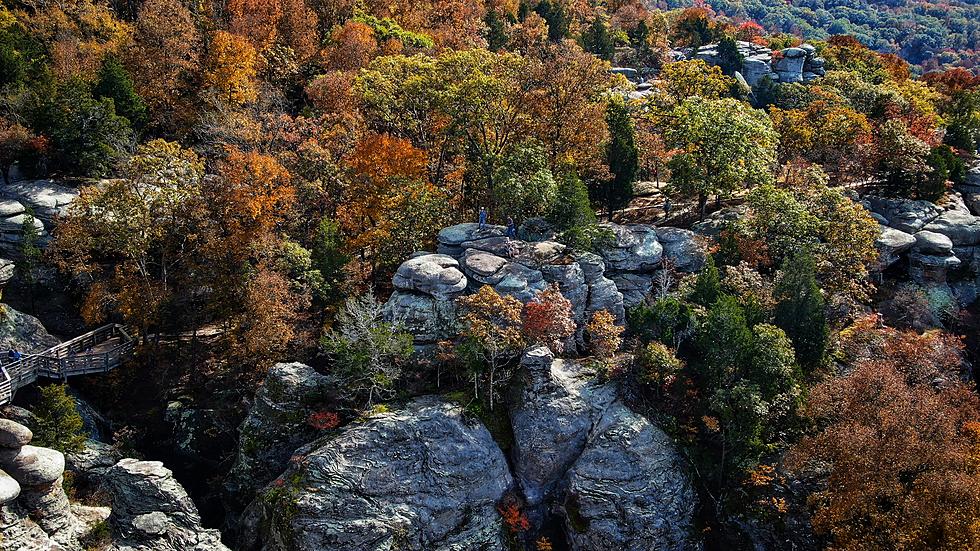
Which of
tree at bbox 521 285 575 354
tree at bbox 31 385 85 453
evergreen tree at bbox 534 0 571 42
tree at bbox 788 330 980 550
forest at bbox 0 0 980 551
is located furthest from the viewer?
evergreen tree at bbox 534 0 571 42

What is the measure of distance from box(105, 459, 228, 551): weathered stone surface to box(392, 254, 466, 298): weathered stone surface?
519 inches

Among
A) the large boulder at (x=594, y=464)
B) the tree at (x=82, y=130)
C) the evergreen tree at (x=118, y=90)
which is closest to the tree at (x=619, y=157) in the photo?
the large boulder at (x=594, y=464)

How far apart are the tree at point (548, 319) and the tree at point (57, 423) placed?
20457 millimetres

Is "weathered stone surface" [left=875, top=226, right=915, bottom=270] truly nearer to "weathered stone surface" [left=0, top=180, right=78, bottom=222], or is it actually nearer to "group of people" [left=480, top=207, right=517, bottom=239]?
"group of people" [left=480, top=207, right=517, bottom=239]

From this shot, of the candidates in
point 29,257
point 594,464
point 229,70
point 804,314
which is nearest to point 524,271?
point 594,464

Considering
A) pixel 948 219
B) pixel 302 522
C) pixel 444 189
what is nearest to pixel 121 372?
pixel 302 522

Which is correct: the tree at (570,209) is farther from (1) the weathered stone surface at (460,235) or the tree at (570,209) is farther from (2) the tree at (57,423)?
(2) the tree at (57,423)

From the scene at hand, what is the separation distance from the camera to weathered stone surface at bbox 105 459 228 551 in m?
27.6

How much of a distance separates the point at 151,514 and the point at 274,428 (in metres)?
5.99

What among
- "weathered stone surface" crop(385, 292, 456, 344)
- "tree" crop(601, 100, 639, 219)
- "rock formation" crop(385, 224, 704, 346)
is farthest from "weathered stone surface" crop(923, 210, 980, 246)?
"weathered stone surface" crop(385, 292, 456, 344)

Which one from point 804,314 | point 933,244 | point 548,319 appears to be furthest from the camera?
point 933,244

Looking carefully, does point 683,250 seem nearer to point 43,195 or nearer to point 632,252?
point 632,252

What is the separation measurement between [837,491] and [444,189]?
26.0 metres

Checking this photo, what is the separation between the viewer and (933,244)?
43906 millimetres
